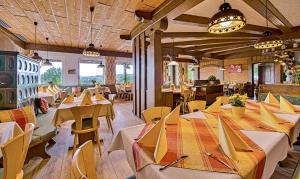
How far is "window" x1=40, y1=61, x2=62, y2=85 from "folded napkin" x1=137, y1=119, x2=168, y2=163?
10.5 m

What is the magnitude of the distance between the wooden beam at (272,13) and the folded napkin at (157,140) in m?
3.32

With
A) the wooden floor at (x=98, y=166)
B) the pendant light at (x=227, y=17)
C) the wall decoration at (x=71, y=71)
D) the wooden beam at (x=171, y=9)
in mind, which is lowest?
the wooden floor at (x=98, y=166)

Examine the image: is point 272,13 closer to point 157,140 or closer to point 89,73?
point 157,140

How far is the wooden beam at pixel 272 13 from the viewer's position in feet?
11.4

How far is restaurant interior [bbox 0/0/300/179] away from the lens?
1.13m

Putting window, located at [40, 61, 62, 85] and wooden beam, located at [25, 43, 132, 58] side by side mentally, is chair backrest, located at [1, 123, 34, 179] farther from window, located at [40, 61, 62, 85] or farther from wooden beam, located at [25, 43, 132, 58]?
window, located at [40, 61, 62, 85]

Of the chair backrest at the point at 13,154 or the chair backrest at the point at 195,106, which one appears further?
the chair backrest at the point at 195,106

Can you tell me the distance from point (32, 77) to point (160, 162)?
424 cm

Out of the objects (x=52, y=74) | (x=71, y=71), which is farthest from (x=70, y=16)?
(x=52, y=74)

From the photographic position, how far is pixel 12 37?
672cm

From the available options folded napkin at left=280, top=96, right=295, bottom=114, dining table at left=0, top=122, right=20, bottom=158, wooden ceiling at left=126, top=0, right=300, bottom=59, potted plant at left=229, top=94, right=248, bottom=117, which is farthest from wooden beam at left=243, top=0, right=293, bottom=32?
dining table at left=0, top=122, right=20, bottom=158

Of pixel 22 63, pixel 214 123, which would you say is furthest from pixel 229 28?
pixel 22 63

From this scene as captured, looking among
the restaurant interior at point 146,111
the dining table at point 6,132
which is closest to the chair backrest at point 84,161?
the restaurant interior at point 146,111

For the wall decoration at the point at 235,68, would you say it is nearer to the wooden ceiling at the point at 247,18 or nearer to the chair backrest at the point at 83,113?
the wooden ceiling at the point at 247,18
